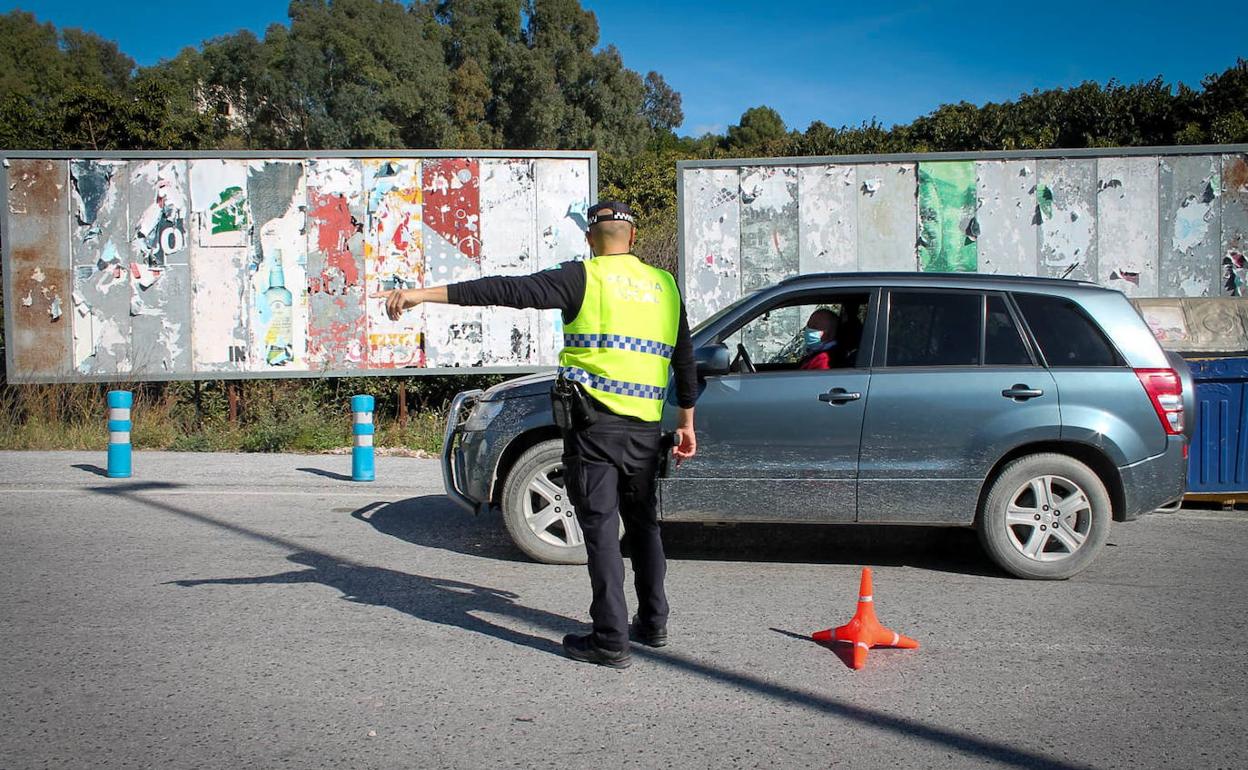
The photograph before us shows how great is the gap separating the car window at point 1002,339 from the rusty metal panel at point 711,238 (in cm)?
711

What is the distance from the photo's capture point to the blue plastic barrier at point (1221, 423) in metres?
8.73

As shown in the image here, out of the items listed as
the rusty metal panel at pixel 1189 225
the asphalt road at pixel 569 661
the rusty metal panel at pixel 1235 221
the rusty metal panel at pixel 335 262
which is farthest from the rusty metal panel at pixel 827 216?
the asphalt road at pixel 569 661

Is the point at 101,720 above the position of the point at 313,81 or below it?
below

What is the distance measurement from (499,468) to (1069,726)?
12.0 ft

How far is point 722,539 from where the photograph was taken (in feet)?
24.8

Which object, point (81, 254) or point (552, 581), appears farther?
point (81, 254)

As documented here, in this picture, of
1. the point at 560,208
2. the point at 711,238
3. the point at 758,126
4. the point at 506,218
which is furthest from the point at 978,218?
the point at 758,126

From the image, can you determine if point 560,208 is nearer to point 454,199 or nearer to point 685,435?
point 454,199

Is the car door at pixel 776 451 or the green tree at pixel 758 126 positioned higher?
the green tree at pixel 758 126

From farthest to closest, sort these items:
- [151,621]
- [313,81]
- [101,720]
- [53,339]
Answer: [313,81]
[53,339]
[151,621]
[101,720]

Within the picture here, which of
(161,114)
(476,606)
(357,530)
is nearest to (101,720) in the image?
(476,606)

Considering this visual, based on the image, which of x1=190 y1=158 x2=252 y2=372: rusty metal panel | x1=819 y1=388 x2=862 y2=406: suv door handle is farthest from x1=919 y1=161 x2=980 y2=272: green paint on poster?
x1=190 y1=158 x2=252 y2=372: rusty metal panel

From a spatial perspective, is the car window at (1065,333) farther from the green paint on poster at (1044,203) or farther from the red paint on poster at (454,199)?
the red paint on poster at (454,199)

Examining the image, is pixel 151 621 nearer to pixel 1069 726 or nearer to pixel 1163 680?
pixel 1069 726
